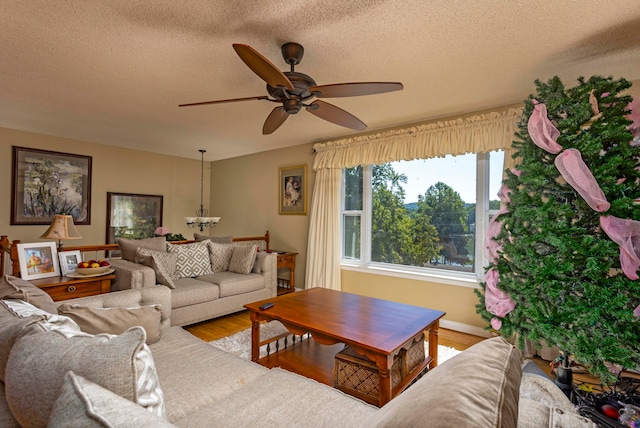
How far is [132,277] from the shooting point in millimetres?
2881

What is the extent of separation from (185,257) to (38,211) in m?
2.59

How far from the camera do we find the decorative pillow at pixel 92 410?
586 mm

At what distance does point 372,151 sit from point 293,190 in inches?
61.6

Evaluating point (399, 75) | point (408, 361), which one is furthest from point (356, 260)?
point (399, 75)

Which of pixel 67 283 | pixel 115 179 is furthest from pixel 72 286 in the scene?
pixel 115 179

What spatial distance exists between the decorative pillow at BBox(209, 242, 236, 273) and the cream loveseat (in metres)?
2.42

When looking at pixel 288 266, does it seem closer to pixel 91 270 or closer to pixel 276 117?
pixel 91 270

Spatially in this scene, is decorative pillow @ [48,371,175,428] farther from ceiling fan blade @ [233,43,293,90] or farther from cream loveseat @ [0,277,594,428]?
ceiling fan blade @ [233,43,293,90]

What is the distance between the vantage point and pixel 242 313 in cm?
388

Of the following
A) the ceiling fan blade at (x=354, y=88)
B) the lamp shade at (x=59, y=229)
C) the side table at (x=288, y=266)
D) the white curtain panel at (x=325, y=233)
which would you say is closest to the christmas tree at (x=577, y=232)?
the ceiling fan blade at (x=354, y=88)

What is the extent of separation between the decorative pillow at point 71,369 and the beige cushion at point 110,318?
60 centimetres

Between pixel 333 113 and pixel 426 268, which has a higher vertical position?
pixel 333 113

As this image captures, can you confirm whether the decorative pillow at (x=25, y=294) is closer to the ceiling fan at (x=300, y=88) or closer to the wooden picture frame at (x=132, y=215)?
the ceiling fan at (x=300, y=88)

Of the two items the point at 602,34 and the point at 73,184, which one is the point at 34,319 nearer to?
the point at 602,34
